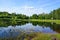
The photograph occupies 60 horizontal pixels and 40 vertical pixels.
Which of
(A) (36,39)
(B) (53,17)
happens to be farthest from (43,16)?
(A) (36,39)

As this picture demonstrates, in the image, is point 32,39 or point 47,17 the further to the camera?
point 47,17

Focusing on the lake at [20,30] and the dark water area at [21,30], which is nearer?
the lake at [20,30]

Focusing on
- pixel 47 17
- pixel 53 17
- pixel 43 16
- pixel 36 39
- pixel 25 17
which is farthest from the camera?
pixel 25 17

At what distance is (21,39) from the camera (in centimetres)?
1756

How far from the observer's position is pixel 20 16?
445ft

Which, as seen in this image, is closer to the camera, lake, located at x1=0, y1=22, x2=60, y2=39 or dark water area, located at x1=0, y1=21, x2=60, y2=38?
lake, located at x1=0, y1=22, x2=60, y2=39

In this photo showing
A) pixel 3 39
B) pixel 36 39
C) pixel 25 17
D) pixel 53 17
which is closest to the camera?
pixel 3 39

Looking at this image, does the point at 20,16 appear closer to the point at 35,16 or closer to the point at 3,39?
the point at 35,16

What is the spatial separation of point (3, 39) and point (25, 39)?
9.29 feet

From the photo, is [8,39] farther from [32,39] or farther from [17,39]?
[32,39]

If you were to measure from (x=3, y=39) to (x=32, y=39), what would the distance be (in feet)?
12.9

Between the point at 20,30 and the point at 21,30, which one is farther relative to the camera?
the point at 21,30

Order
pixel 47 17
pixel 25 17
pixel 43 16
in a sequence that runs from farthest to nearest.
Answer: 1. pixel 25 17
2. pixel 43 16
3. pixel 47 17

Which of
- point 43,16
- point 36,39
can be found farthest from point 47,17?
point 36,39
